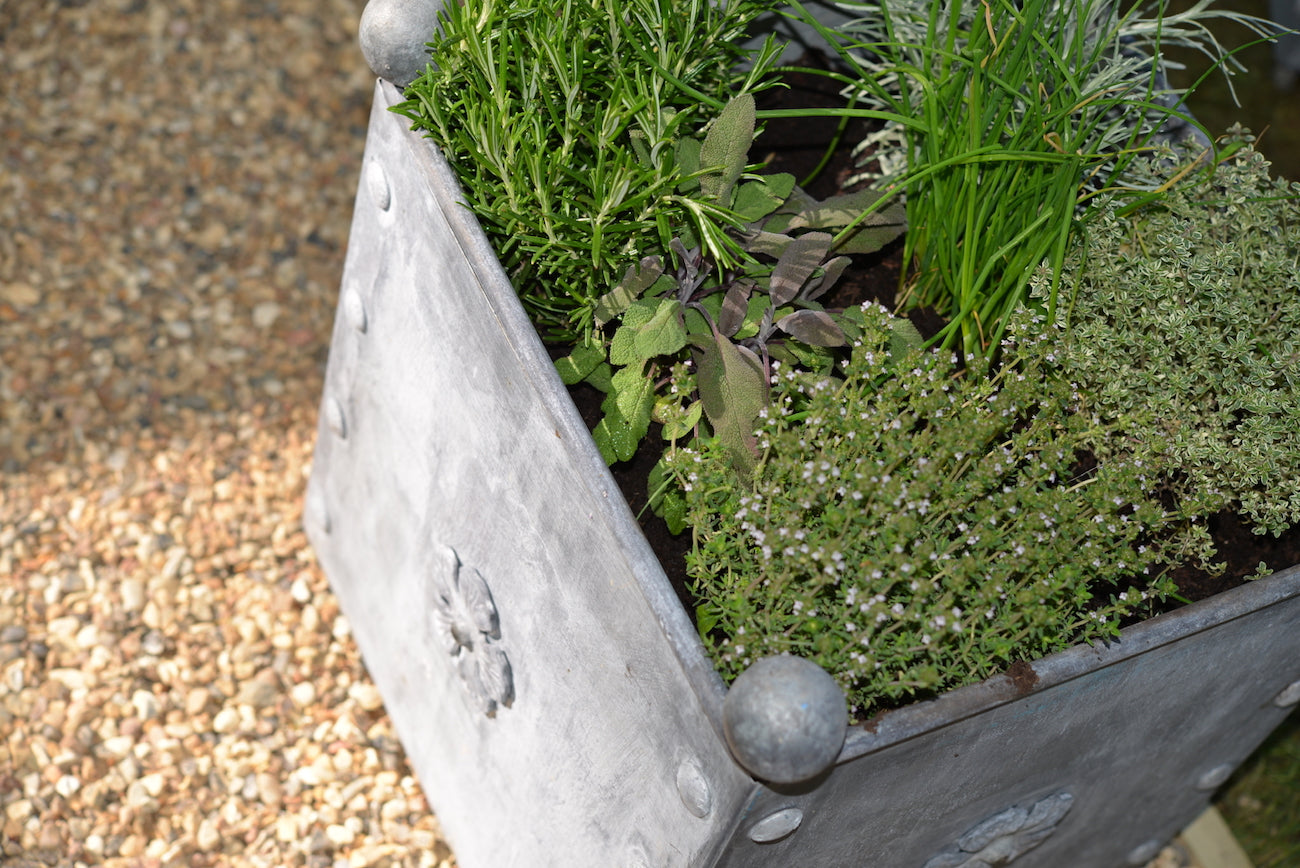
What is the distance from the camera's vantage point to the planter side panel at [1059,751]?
1.37 meters

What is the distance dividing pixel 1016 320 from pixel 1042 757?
59 cm

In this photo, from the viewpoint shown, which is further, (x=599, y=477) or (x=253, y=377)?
(x=253, y=377)

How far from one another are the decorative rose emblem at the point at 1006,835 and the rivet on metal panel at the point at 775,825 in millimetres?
460

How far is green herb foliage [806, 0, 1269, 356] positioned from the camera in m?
1.67

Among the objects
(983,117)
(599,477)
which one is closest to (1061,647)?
(599,477)

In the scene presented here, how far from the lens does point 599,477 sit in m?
1.37

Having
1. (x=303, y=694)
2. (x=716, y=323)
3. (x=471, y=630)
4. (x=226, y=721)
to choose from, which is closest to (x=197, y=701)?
(x=226, y=721)

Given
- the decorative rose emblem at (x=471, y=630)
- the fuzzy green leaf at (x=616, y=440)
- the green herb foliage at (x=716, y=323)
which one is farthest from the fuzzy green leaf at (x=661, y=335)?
the decorative rose emblem at (x=471, y=630)

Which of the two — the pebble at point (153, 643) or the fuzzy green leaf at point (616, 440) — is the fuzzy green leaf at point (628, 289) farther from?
the pebble at point (153, 643)

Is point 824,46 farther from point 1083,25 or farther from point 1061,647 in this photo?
point 1061,647

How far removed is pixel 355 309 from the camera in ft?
6.33

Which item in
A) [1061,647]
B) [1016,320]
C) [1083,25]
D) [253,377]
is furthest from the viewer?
[253,377]

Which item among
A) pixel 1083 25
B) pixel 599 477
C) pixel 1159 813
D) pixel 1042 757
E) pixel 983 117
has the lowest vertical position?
pixel 1159 813

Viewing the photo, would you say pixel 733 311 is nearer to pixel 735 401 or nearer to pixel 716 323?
pixel 716 323
